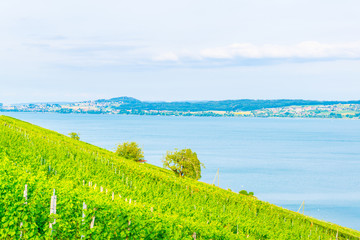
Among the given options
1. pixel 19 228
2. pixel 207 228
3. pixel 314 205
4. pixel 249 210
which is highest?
pixel 19 228

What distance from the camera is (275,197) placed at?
104 metres

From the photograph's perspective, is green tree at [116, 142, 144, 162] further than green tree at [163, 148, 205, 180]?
Yes

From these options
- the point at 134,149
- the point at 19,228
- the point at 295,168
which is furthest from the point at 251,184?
the point at 19,228

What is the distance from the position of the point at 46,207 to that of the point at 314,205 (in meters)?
97.0

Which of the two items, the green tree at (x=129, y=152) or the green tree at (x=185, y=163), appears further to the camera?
the green tree at (x=129, y=152)

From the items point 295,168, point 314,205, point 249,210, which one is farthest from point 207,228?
point 295,168

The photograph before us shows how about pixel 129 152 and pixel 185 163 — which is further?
pixel 129 152

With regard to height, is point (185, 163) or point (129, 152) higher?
point (185, 163)

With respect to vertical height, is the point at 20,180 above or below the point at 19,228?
above

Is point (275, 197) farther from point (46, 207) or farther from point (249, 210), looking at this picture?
point (46, 207)

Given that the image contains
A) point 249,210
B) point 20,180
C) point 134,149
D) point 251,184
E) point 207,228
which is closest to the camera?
point 20,180

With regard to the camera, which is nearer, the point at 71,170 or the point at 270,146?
the point at 71,170

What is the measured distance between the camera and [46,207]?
13.2 m

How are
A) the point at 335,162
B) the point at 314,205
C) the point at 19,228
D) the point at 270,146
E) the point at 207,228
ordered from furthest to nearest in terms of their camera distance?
the point at 270,146, the point at 335,162, the point at 314,205, the point at 207,228, the point at 19,228
